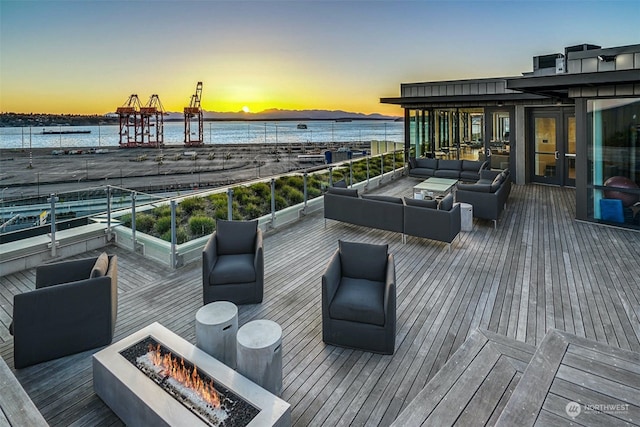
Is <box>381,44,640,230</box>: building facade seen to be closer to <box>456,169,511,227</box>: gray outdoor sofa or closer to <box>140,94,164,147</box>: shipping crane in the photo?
<box>456,169,511,227</box>: gray outdoor sofa

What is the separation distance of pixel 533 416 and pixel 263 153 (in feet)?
214

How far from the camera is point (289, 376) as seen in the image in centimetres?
307

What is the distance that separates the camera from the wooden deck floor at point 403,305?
286cm

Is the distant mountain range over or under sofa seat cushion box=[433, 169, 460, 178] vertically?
over

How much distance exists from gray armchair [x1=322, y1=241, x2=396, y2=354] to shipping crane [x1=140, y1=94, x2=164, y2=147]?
6690 cm

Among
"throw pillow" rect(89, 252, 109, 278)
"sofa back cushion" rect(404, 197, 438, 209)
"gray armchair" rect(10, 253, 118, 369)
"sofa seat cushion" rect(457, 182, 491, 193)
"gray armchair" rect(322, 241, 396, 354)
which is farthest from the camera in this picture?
"sofa seat cushion" rect(457, 182, 491, 193)

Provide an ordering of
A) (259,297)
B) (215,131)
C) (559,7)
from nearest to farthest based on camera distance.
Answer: (259,297) → (559,7) → (215,131)

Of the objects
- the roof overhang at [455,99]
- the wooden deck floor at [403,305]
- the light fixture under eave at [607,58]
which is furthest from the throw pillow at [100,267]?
the roof overhang at [455,99]

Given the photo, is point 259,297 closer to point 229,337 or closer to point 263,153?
point 229,337

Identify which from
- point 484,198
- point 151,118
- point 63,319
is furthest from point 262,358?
point 151,118

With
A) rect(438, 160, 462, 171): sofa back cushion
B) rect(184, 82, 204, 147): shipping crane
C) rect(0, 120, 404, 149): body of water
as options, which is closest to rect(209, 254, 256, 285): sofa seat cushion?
rect(438, 160, 462, 171): sofa back cushion

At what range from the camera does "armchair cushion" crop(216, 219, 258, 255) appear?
15.7 feet


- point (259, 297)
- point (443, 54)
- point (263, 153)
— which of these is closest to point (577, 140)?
point (259, 297)

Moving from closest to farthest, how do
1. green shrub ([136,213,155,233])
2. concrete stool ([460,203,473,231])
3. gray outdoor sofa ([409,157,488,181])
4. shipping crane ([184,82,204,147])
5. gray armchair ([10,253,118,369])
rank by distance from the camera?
gray armchair ([10,253,118,369])
green shrub ([136,213,155,233])
concrete stool ([460,203,473,231])
gray outdoor sofa ([409,157,488,181])
shipping crane ([184,82,204,147])
